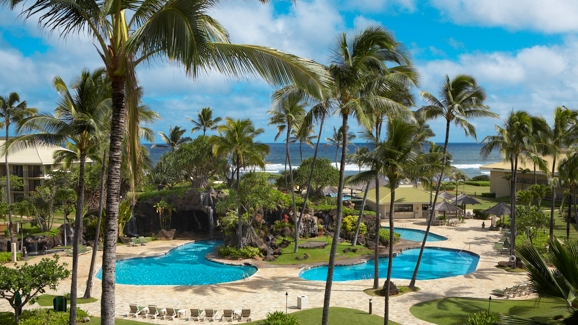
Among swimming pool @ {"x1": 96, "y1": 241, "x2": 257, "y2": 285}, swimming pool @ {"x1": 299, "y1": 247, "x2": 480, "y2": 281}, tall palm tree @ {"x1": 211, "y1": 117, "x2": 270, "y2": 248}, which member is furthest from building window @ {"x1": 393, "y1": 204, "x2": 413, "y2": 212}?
tall palm tree @ {"x1": 211, "y1": 117, "x2": 270, "y2": 248}

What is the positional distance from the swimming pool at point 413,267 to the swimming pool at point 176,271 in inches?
176

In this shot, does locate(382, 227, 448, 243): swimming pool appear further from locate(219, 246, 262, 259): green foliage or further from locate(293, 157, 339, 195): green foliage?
locate(219, 246, 262, 259): green foliage

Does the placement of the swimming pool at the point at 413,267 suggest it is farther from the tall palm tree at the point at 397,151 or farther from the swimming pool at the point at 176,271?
the tall palm tree at the point at 397,151

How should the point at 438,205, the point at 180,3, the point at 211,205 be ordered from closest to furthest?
1. the point at 180,3
2. the point at 211,205
3. the point at 438,205

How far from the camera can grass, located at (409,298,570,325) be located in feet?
58.4

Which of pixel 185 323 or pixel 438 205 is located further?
pixel 438 205

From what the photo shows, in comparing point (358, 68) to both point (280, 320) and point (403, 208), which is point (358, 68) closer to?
point (280, 320)

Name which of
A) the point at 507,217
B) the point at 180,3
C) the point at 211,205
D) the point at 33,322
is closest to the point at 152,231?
the point at 211,205

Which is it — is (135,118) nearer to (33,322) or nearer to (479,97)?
(33,322)

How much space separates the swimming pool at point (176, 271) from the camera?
26.4 m

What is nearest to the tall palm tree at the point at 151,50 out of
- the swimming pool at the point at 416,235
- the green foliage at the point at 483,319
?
the green foliage at the point at 483,319

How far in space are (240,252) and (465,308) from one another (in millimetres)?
14763

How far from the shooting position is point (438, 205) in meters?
42.5

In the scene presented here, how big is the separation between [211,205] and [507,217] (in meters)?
26.2
